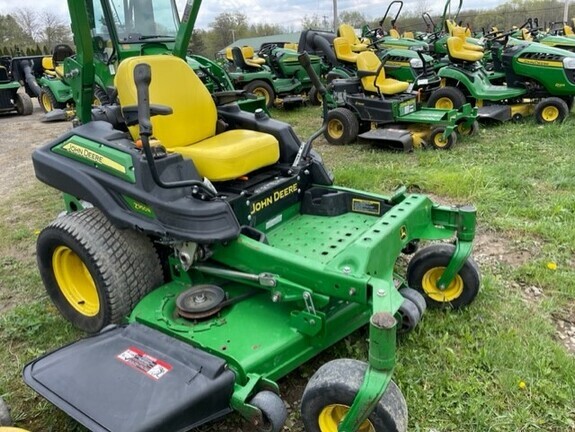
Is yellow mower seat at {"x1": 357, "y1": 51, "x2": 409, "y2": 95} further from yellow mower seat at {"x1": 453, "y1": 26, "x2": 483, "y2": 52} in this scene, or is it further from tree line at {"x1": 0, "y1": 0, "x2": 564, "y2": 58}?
tree line at {"x1": 0, "y1": 0, "x2": 564, "y2": 58}

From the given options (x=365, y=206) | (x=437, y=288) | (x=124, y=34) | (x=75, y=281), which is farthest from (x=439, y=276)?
(x=124, y=34)

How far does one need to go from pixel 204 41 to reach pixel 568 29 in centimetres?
1479

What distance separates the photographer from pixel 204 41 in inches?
918

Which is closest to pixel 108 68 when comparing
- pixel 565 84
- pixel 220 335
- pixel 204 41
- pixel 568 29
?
pixel 220 335

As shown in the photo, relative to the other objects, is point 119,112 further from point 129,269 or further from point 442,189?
point 442,189

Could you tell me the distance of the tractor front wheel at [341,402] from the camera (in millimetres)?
1731

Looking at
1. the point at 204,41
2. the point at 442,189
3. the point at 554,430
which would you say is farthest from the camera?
the point at 204,41

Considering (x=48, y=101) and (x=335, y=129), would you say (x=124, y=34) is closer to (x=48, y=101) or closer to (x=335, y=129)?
(x=335, y=129)

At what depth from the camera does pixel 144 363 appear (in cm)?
198

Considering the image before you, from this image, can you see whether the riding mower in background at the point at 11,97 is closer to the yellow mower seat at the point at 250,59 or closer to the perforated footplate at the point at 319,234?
the yellow mower seat at the point at 250,59

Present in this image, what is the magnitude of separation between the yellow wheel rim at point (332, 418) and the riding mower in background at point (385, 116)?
4.25 m

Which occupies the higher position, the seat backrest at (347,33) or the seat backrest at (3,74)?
the seat backrest at (347,33)

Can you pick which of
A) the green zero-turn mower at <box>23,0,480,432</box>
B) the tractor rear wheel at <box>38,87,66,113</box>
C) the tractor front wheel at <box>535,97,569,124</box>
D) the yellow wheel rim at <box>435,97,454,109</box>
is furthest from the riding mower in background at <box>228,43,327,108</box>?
the green zero-turn mower at <box>23,0,480,432</box>

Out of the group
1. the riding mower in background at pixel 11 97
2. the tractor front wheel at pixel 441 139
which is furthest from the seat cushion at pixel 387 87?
the riding mower in background at pixel 11 97
